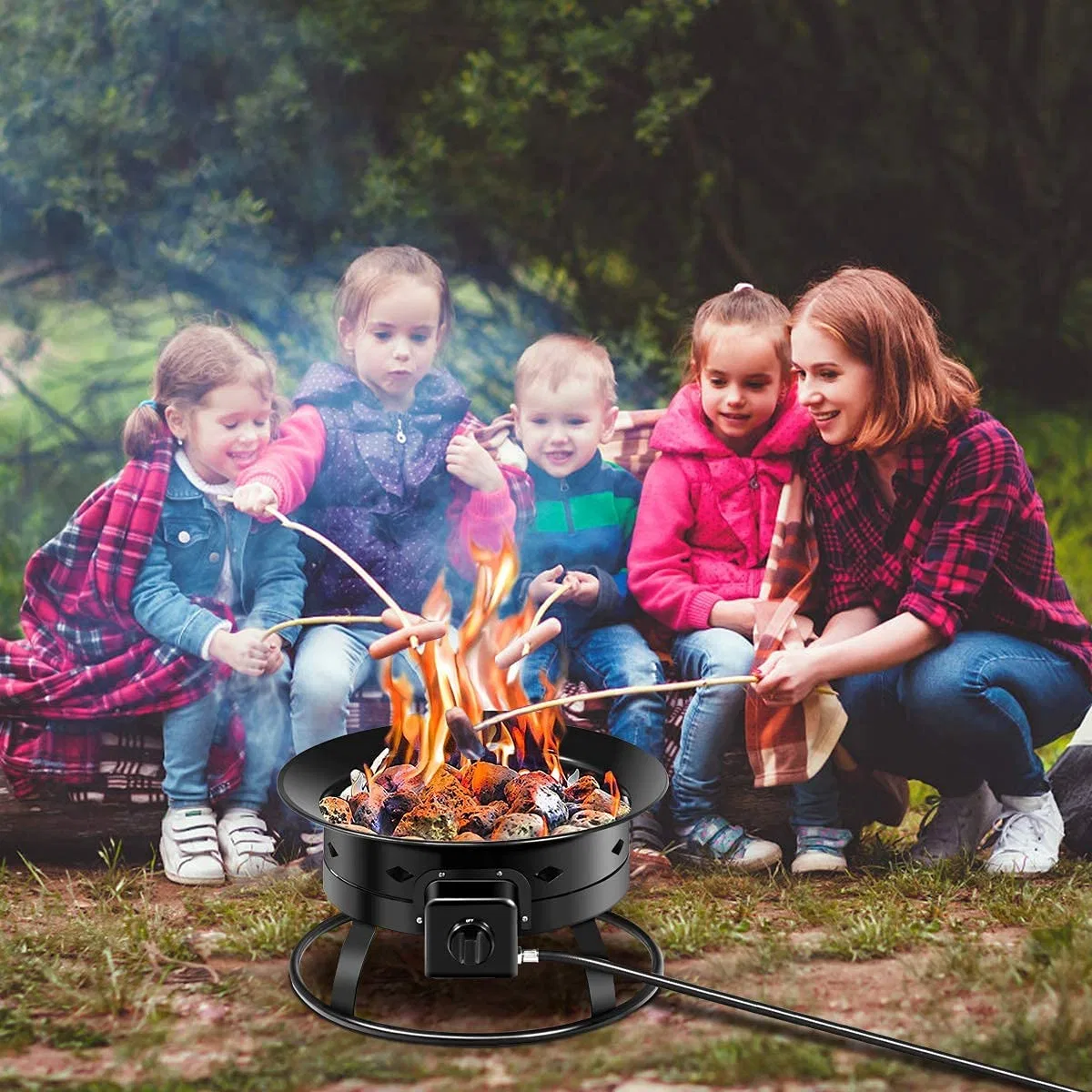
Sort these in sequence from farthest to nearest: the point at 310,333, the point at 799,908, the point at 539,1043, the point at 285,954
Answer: the point at 310,333, the point at 799,908, the point at 285,954, the point at 539,1043

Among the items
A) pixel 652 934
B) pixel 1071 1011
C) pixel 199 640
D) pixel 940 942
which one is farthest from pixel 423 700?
pixel 1071 1011

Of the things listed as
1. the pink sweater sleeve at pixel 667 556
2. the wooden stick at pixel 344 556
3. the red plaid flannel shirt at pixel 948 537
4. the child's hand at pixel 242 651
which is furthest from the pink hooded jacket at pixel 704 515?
the child's hand at pixel 242 651

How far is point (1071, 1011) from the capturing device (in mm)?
2768

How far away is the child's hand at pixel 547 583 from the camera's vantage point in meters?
3.56

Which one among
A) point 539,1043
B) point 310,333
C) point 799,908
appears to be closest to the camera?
point 539,1043

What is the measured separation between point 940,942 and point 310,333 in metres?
2.15

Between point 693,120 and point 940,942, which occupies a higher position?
point 693,120

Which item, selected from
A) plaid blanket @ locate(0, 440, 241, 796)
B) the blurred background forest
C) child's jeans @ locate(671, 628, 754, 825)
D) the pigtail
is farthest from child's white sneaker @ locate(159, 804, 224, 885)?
child's jeans @ locate(671, 628, 754, 825)

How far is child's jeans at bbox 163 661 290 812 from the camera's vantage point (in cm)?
353

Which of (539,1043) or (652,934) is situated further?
(652,934)

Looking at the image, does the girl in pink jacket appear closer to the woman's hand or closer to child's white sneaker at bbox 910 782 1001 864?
the woman's hand

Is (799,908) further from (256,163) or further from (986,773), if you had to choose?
(256,163)

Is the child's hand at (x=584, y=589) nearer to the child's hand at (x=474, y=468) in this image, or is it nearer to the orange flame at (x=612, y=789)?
the child's hand at (x=474, y=468)

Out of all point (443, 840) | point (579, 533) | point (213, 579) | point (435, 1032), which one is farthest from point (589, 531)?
point (435, 1032)
